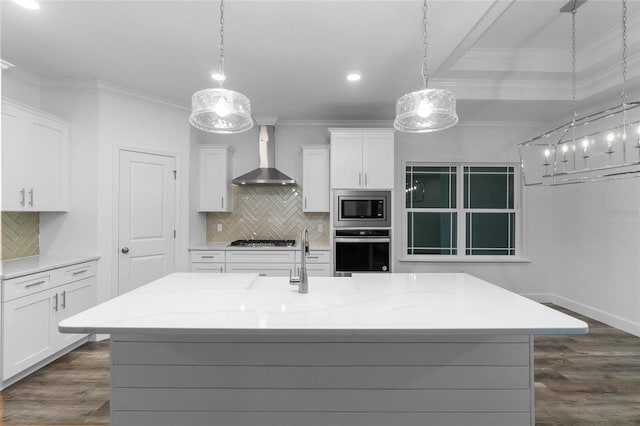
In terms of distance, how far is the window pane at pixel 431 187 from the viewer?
16.5ft

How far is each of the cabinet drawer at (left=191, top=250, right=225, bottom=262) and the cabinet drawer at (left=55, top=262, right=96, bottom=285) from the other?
1071 millimetres

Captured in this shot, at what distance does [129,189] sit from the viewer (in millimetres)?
3697

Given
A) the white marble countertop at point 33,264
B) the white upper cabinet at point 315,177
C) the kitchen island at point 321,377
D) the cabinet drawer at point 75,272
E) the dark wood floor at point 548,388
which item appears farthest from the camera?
the white upper cabinet at point 315,177

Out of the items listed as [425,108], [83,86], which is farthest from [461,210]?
[83,86]

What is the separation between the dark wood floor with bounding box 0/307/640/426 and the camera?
7.25 feet

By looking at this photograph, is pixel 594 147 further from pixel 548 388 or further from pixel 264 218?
pixel 264 218

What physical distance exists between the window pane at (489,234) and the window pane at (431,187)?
46cm

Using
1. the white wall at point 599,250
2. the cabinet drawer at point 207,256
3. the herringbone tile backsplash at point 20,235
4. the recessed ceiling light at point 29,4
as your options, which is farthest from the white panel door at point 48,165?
the white wall at point 599,250

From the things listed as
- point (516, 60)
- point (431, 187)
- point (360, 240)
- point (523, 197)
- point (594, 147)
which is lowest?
point (360, 240)

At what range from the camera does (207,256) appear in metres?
4.18

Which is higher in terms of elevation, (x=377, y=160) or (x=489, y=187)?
(x=377, y=160)

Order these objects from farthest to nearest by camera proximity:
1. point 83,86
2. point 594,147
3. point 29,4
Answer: point 594,147 → point 83,86 → point 29,4

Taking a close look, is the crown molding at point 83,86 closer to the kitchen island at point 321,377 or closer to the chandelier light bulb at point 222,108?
the chandelier light bulb at point 222,108

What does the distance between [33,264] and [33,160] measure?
954mm
